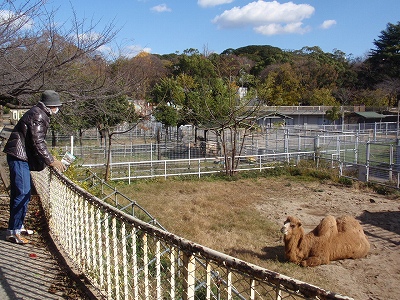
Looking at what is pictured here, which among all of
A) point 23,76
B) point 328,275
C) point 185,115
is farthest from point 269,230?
point 185,115

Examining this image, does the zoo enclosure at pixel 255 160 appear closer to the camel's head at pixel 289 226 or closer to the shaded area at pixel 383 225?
the shaded area at pixel 383 225

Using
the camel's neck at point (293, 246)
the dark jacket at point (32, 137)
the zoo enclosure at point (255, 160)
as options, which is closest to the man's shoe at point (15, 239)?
the dark jacket at point (32, 137)

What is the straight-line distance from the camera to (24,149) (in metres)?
4.52

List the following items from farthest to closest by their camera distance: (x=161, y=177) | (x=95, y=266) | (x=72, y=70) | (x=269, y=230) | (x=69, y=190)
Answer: (x=161, y=177) → (x=269, y=230) → (x=72, y=70) → (x=69, y=190) → (x=95, y=266)

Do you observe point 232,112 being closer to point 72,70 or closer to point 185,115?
point 185,115

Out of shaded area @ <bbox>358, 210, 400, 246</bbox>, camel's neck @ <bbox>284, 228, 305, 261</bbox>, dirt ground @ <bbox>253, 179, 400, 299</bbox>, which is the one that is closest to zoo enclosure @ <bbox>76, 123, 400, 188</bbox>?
dirt ground @ <bbox>253, 179, 400, 299</bbox>

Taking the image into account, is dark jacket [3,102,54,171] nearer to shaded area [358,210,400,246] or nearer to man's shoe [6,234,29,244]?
man's shoe [6,234,29,244]

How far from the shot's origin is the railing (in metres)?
1.89

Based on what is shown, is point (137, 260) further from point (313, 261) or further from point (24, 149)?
point (313, 261)

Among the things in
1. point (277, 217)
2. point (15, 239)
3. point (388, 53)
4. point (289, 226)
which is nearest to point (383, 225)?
point (277, 217)

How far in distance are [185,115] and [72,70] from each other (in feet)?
56.0

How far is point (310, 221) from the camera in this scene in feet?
36.2

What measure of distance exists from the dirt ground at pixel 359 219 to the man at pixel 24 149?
505 cm

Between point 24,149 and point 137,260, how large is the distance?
195 cm
